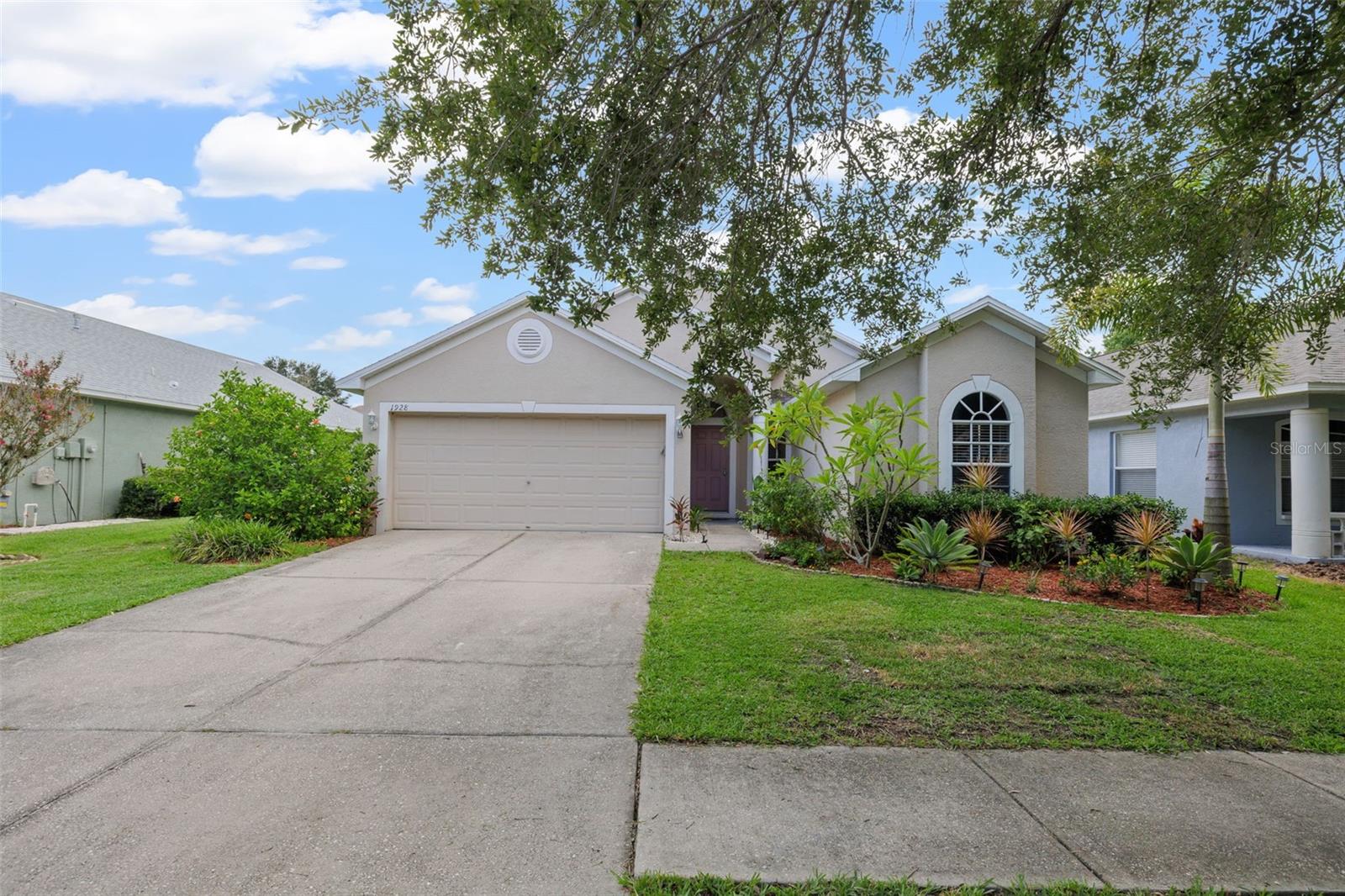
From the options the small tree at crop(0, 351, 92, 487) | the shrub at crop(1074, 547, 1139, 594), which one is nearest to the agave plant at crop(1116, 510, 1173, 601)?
the shrub at crop(1074, 547, 1139, 594)

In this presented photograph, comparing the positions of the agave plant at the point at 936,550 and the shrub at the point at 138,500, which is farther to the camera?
the shrub at the point at 138,500

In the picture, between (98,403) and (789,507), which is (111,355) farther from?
(789,507)

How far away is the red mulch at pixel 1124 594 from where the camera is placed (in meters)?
8.32

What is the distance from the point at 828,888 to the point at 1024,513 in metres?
A: 8.54

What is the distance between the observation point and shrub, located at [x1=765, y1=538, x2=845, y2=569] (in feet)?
33.9

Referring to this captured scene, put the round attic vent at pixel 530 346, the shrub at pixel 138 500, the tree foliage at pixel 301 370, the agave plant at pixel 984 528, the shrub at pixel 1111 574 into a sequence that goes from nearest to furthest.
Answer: the shrub at pixel 1111 574, the agave plant at pixel 984 528, the round attic vent at pixel 530 346, the shrub at pixel 138 500, the tree foliage at pixel 301 370

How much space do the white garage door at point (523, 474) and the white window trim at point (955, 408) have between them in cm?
526

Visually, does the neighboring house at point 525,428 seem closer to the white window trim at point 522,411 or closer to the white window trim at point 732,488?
the white window trim at point 522,411

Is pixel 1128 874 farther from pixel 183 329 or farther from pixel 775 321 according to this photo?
pixel 183 329

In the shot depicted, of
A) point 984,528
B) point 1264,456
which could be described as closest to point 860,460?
point 984,528

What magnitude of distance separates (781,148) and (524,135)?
7.75ft

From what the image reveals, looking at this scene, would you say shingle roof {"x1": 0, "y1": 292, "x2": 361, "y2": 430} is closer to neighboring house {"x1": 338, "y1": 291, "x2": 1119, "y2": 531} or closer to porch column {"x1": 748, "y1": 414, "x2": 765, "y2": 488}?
neighboring house {"x1": 338, "y1": 291, "x2": 1119, "y2": 531}

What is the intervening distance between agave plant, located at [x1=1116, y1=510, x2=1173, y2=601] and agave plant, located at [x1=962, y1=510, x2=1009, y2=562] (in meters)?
1.47

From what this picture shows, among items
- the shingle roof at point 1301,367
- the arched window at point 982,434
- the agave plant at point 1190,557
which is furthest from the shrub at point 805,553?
the shingle roof at point 1301,367
